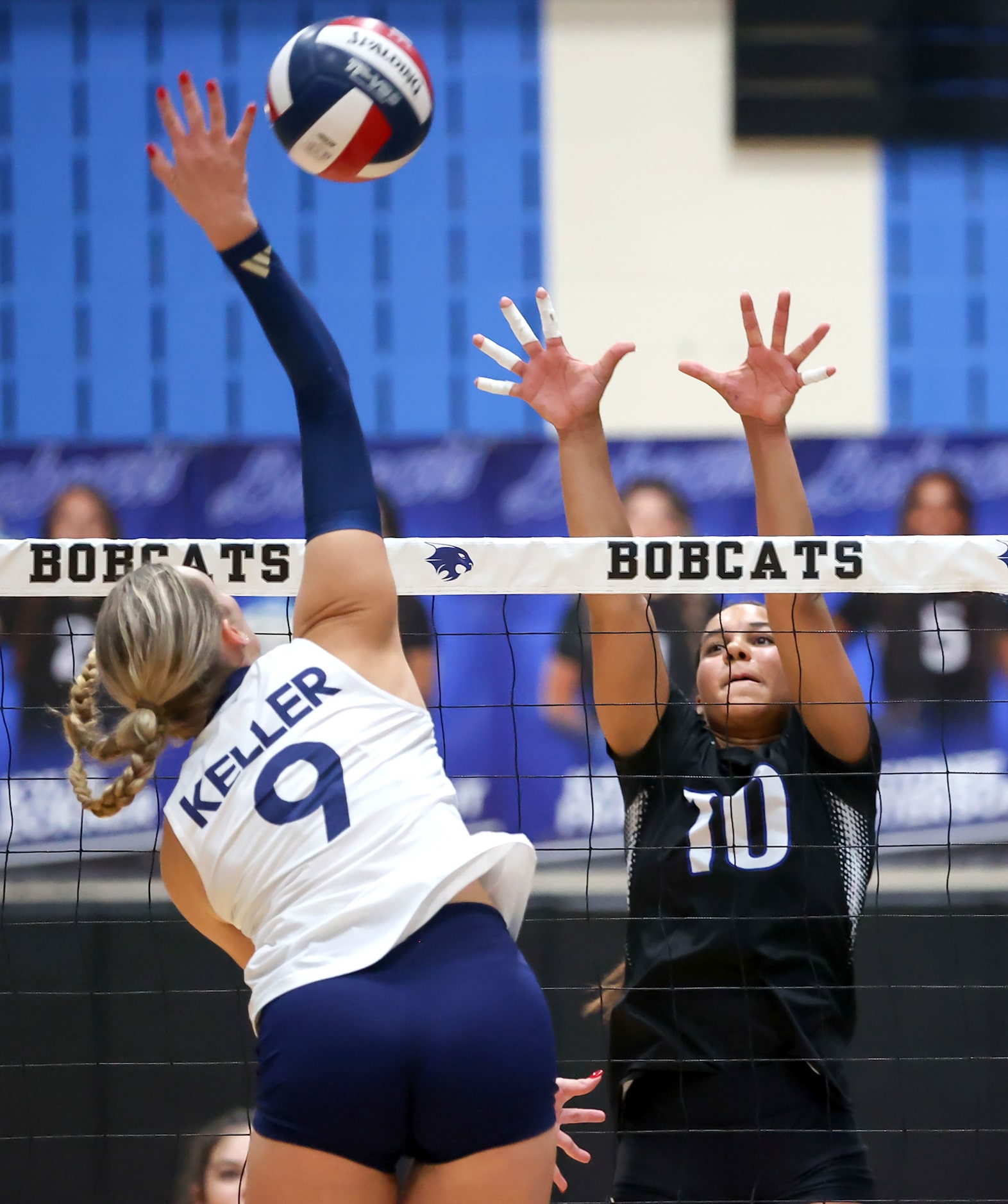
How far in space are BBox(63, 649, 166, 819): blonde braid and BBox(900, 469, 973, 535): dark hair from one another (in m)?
4.95

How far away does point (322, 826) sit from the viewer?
5.63 feet

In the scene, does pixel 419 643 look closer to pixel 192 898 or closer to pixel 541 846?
pixel 541 846

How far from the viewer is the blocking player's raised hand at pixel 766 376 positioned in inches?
120

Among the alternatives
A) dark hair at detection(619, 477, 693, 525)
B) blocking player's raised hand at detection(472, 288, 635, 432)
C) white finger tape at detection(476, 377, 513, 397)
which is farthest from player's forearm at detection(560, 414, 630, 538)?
dark hair at detection(619, 477, 693, 525)

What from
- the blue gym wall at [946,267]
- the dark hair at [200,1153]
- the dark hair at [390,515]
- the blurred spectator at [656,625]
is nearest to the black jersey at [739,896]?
the dark hair at [200,1153]

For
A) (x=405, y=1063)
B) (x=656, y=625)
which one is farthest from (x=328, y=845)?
(x=656, y=625)

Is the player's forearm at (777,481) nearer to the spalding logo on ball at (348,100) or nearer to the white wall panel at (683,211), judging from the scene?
the spalding logo on ball at (348,100)

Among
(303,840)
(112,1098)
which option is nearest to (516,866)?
(303,840)

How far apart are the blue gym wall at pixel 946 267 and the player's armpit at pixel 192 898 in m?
5.91

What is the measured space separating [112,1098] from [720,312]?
4.86m

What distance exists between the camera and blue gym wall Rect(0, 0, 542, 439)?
23.2 ft

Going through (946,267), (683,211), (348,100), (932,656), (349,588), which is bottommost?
(932,656)

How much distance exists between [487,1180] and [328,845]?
46 centimetres

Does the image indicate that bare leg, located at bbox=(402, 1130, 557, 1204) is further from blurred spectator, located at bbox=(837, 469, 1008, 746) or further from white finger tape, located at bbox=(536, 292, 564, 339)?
blurred spectator, located at bbox=(837, 469, 1008, 746)
